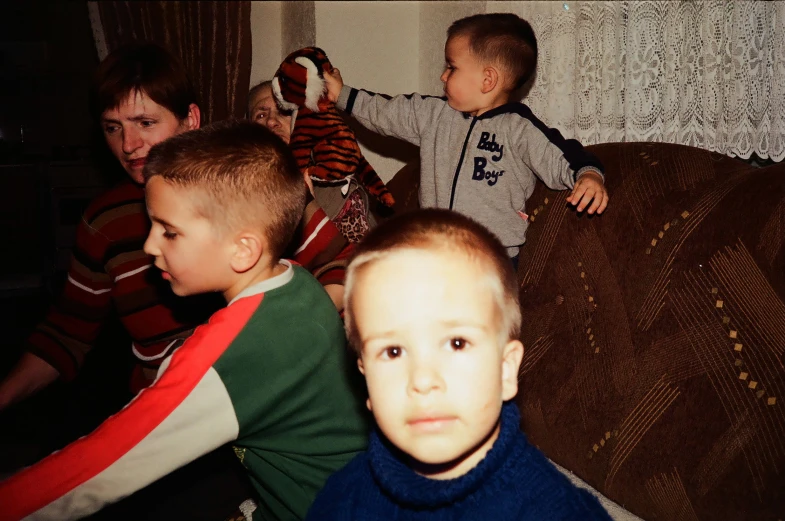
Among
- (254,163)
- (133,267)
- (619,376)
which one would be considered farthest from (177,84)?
(619,376)

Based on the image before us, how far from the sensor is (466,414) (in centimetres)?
85

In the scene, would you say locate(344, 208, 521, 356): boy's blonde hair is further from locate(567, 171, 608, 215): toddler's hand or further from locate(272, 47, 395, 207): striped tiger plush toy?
locate(272, 47, 395, 207): striped tiger plush toy

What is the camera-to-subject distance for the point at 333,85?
7.76 feet

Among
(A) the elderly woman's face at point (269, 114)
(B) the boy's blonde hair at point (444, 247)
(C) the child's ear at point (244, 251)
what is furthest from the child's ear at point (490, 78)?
(B) the boy's blonde hair at point (444, 247)

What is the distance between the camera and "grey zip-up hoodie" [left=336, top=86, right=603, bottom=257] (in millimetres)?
1906

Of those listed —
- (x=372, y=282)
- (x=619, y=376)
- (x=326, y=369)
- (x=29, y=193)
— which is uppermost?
(x=372, y=282)

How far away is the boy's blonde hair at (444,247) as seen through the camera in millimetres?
905

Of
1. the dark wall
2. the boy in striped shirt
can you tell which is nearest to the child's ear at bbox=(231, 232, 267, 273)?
the boy in striped shirt

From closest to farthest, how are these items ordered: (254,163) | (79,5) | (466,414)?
(466,414)
(254,163)
(79,5)

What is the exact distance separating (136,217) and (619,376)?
1.29 meters

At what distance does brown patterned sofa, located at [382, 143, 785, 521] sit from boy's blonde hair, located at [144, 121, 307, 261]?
70cm

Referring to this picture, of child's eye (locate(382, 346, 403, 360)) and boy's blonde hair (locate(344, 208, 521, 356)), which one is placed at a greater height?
boy's blonde hair (locate(344, 208, 521, 356))

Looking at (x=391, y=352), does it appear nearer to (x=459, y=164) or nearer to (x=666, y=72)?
(x=459, y=164)

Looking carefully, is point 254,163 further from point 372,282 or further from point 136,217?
point 136,217
